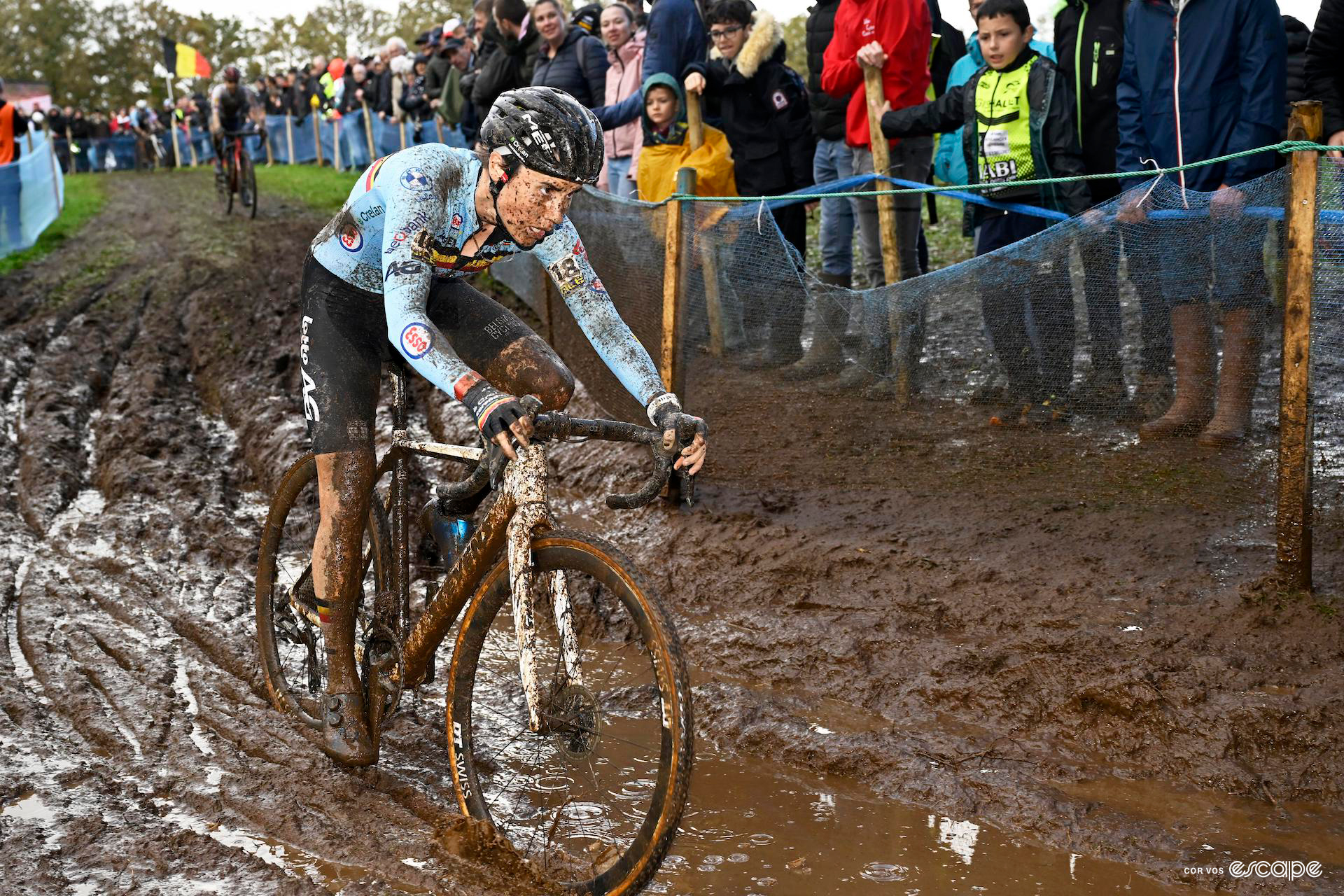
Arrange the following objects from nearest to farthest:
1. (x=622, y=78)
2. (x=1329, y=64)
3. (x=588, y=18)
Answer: (x=1329, y=64)
(x=622, y=78)
(x=588, y=18)

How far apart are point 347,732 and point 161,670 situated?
129 centimetres

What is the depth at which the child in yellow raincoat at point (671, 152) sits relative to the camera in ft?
26.4

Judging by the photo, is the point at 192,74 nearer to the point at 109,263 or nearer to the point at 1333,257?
the point at 109,263

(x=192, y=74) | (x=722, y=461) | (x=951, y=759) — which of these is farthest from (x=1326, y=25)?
(x=192, y=74)

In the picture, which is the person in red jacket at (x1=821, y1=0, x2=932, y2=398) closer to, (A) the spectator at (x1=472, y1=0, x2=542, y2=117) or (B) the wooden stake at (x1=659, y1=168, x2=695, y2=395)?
(B) the wooden stake at (x1=659, y1=168, x2=695, y2=395)

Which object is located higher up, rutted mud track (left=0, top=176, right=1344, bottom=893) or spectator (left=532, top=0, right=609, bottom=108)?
spectator (left=532, top=0, right=609, bottom=108)

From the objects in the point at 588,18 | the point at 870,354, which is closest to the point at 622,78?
the point at 588,18

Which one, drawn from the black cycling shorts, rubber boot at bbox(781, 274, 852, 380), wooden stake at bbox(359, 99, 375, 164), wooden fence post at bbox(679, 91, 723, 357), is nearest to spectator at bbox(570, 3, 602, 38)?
wooden fence post at bbox(679, 91, 723, 357)

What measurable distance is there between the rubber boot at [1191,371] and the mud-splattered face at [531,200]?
2694mm

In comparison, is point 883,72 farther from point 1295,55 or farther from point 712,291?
point 1295,55

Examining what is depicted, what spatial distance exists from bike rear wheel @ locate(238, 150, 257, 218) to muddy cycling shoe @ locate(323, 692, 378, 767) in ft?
54.7

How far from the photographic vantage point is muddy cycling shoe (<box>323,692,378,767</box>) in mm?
4031

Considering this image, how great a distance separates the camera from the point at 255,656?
506 centimetres

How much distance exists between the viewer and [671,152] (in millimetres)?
8211
